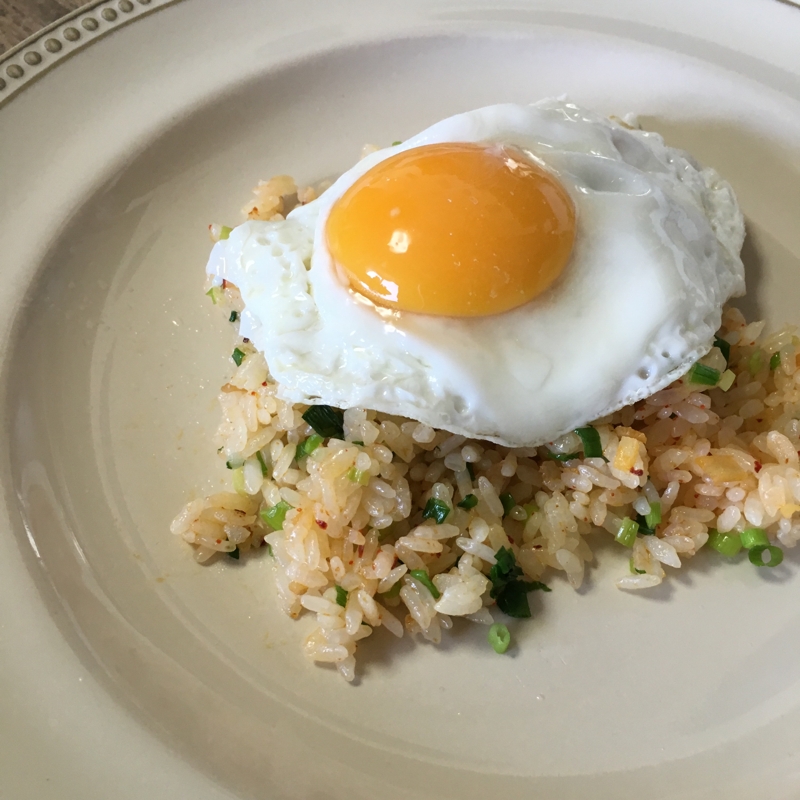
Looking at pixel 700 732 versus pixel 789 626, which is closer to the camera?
pixel 700 732

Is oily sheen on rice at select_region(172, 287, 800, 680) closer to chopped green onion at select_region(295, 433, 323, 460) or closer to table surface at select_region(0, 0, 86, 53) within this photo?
chopped green onion at select_region(295, 433, 323, 460)

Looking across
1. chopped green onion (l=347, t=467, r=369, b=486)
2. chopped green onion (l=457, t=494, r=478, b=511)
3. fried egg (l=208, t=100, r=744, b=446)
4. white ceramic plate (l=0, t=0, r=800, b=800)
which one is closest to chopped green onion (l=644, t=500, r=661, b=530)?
white ceramic plate (l=0, t=0, r=800, b=800)

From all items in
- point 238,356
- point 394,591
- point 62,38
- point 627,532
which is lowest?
point 627,532

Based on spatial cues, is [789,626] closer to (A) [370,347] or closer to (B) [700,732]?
(B) [700,732]

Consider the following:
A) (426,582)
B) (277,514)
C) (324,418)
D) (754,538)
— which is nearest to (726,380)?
(754,538)

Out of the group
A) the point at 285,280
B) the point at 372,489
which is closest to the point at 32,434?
the point at 285,280

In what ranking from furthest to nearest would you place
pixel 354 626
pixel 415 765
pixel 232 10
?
1. pixel 232 10
2. pixel 354 626
3. pixel 415 765

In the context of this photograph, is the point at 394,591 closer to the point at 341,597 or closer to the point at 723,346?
the point at 341,597
